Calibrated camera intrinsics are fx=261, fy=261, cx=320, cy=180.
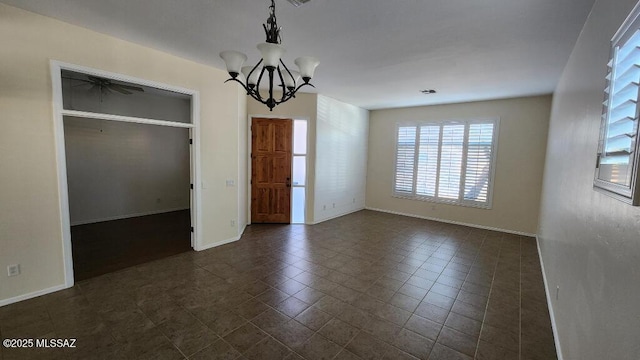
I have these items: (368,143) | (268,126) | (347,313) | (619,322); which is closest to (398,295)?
(347,313)

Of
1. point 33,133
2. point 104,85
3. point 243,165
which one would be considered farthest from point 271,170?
point 33,133

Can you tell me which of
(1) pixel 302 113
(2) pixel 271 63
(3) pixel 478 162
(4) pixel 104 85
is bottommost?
(3) pixel 478 162

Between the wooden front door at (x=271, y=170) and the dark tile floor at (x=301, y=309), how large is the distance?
4.98 ft

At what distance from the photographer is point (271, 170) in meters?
5.70

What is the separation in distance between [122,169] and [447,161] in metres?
7.52

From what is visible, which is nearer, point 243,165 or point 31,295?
point 31,295

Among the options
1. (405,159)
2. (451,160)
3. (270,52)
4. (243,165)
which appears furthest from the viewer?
(405,159)

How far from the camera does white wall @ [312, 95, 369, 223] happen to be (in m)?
5.90

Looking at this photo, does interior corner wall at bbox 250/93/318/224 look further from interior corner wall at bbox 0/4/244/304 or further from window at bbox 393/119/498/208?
window at bbox 393/119/498/208

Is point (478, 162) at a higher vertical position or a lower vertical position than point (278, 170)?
higher

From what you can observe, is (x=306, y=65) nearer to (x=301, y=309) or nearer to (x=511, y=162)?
(x=301, y=309)

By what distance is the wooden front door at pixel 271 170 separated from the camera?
18.4 feet

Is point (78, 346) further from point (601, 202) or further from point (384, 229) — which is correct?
point (384, 229)

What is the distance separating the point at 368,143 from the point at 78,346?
680 cm
